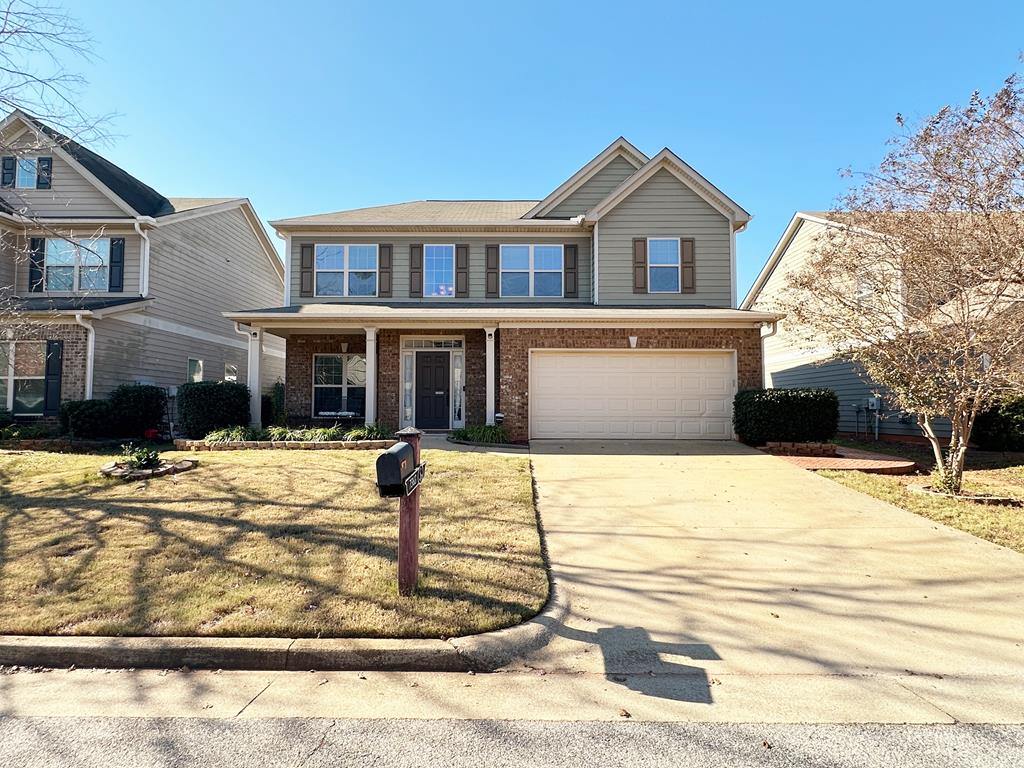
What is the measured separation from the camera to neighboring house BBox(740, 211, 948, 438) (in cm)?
1424

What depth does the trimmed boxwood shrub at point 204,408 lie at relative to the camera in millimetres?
11672

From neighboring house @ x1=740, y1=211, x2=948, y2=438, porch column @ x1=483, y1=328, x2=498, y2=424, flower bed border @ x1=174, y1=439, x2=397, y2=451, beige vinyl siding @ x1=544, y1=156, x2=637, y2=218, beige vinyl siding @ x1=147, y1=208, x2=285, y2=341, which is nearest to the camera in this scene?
flower bed border @ x1=174, y1=439, x2=397, y2=451

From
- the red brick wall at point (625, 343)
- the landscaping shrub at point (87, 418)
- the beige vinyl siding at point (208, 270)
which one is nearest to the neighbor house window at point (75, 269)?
the beige vinyl siding at point (208, 270)

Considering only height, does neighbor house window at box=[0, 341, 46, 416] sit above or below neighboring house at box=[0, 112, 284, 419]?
below

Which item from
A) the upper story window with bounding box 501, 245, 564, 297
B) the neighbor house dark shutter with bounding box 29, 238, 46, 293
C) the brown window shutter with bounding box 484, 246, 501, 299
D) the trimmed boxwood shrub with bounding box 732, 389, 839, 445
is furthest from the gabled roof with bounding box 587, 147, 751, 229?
the neighbor house dark shutter with bounding box 29, 238, 46, 293

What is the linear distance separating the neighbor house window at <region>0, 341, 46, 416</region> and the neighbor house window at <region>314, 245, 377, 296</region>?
6.64 metres

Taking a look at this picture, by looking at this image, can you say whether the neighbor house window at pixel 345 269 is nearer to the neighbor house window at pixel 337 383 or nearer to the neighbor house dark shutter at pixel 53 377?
the neighbor house window at pixel 337 383

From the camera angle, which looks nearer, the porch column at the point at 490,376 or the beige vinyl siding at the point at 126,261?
the porch column at the point at 490,376

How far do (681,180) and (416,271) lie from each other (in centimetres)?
738

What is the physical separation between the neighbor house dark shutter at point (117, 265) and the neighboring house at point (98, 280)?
27 millimetres

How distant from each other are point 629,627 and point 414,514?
1705mm

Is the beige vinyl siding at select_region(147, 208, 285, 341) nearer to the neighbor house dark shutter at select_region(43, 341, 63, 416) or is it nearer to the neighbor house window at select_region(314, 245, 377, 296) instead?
the neighbor house dark shutter at select_region(43, 341, 63, 416)

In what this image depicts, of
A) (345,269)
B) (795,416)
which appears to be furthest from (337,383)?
(795,416)

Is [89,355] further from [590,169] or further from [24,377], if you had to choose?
[590,169]
